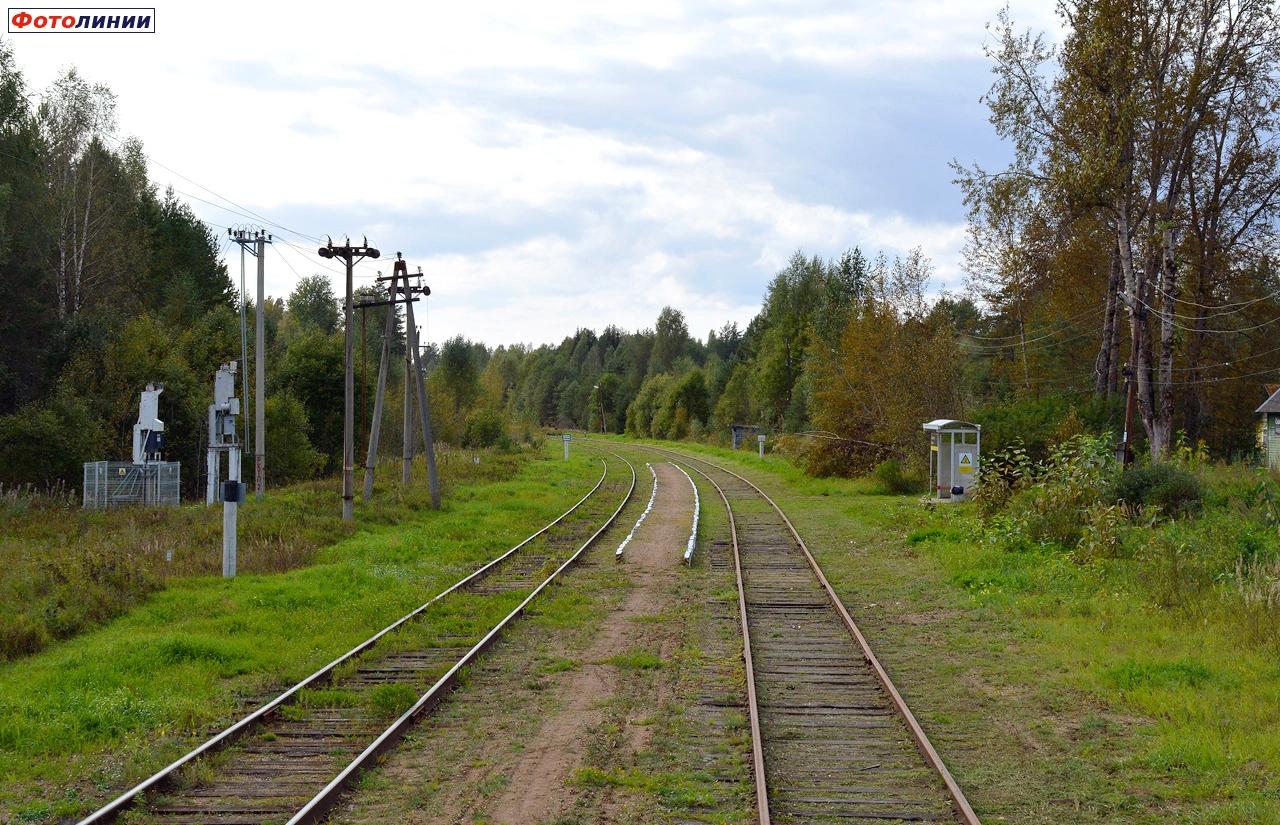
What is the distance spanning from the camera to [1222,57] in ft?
78.2

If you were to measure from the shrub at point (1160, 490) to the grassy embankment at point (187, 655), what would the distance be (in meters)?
11.0

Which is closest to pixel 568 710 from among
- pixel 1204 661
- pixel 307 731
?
pixel 307 731

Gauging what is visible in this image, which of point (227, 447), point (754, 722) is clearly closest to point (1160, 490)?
point (754, 722)

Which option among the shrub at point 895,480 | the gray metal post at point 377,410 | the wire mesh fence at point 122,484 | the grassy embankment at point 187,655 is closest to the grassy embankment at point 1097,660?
the grassy embankment at point 187,655

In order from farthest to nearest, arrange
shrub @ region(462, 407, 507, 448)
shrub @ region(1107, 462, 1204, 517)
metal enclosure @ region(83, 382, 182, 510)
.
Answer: shrub @ region(462, 407, 507, 448)
metal enclosure @ region(83, 382, 182, 510)
shrub @ region(1107, 462, 1204, 517)

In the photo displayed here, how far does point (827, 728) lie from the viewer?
26.9ft

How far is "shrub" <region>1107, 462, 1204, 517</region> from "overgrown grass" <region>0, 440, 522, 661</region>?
542 inches

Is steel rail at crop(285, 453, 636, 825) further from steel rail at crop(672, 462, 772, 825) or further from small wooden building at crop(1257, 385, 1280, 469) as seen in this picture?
small wooden building at crop(1257, 385, 1280, 469)

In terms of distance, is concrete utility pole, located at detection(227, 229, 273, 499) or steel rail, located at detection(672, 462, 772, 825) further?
concrete utility pole, located at detection(227, 229, 273, 499)

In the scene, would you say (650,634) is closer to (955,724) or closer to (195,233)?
(955,724)

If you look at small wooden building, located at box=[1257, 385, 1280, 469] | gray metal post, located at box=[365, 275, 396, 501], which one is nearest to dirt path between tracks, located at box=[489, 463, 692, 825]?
gray metal post, located at box=[365, 275, 396, 501]

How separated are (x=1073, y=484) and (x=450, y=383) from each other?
185 ft

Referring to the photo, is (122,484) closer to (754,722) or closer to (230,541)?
(230,541)

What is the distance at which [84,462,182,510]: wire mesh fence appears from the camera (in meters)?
28.4
